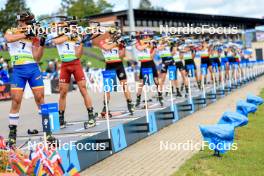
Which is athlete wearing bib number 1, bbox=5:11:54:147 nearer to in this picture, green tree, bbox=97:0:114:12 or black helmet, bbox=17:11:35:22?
black helmet, bbox=17:11:35:22

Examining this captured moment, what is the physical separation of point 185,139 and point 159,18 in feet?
201

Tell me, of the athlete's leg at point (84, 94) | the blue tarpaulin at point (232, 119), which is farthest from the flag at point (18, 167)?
the blue tarpaulin at point (232, 119)

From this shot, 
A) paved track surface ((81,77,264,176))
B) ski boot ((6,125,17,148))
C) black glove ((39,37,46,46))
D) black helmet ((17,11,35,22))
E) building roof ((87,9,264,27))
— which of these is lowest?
paved track surface ((81,77,264,176))

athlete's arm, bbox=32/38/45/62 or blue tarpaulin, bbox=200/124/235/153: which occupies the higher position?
athlete's arm, bbox=32/38/45/62

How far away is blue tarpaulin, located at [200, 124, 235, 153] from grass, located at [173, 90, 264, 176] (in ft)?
→ 0.60

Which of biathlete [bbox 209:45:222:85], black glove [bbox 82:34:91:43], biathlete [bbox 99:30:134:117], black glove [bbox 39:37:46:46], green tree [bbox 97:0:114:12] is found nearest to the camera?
black glove [bbox 39:37:46:46]

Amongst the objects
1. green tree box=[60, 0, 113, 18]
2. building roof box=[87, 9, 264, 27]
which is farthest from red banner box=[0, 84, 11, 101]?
green tree box=[60, 0, 113, 18]

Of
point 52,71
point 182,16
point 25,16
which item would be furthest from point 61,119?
point 182,16

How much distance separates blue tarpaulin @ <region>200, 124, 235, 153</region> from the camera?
754cm

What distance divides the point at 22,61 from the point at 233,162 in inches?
156

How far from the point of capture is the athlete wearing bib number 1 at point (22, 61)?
7715mm

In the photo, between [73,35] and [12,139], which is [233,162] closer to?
[12,139]

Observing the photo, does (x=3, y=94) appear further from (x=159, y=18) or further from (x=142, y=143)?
(x=159, y=18)

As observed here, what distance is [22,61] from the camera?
26.0ft
